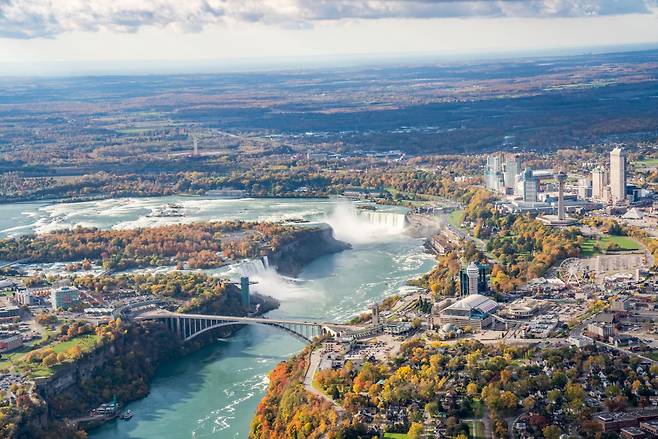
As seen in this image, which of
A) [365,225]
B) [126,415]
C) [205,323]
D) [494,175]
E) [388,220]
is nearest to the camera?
[126,415]

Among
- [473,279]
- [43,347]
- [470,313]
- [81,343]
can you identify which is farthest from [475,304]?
[43,347]

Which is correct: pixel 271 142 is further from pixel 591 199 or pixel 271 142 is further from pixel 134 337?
pixel 134 337

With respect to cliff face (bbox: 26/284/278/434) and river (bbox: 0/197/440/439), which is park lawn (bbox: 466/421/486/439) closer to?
river (bbox: 0/197/440/439)

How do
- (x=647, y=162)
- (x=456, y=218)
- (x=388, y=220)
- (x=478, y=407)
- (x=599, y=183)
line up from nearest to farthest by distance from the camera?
(x=478, y=407), (x=456, y=218), (x=388, y=220), (x=599, y=183), (x=647, y=162)

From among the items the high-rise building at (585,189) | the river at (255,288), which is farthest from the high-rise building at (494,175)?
the river at (255,288)

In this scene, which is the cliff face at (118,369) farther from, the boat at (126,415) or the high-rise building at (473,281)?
the high-rise building at (473,281)

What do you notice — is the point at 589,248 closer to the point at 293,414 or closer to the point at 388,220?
the point at 388,220

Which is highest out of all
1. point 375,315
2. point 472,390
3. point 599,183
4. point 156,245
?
point 472,390
